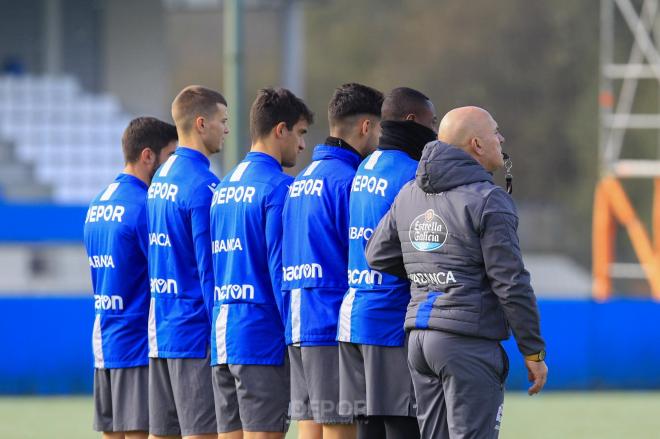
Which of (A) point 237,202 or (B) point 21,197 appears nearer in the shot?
(A) point 237,202

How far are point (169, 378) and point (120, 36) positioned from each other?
20.8 metres

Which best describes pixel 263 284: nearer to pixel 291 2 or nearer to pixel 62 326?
pixel 62 326

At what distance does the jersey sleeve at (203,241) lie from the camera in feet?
24.7

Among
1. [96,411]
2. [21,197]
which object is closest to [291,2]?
[21,197]

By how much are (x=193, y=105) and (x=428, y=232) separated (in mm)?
1919

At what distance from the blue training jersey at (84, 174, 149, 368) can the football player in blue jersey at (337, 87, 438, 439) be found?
4.92ft

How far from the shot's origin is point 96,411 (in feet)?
26.9

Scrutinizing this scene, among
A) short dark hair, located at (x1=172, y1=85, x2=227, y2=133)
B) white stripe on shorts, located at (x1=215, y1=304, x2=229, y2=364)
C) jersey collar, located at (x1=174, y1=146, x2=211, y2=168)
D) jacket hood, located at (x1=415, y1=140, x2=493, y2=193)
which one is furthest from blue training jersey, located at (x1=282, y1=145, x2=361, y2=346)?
jacket hood, located at (x1=415, y1=140, x2=493, y2=193)

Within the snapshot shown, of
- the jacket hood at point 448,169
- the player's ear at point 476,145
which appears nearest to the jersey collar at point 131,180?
the jacket hood at point 448,169

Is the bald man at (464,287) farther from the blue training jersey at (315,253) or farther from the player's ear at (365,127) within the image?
the player's ear at (365,127)

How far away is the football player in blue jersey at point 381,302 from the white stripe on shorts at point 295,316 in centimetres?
25

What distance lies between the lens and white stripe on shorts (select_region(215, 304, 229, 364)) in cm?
733

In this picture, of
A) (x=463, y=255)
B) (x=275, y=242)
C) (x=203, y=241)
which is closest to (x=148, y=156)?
(x=203, y=241)

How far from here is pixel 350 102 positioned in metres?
7.34
